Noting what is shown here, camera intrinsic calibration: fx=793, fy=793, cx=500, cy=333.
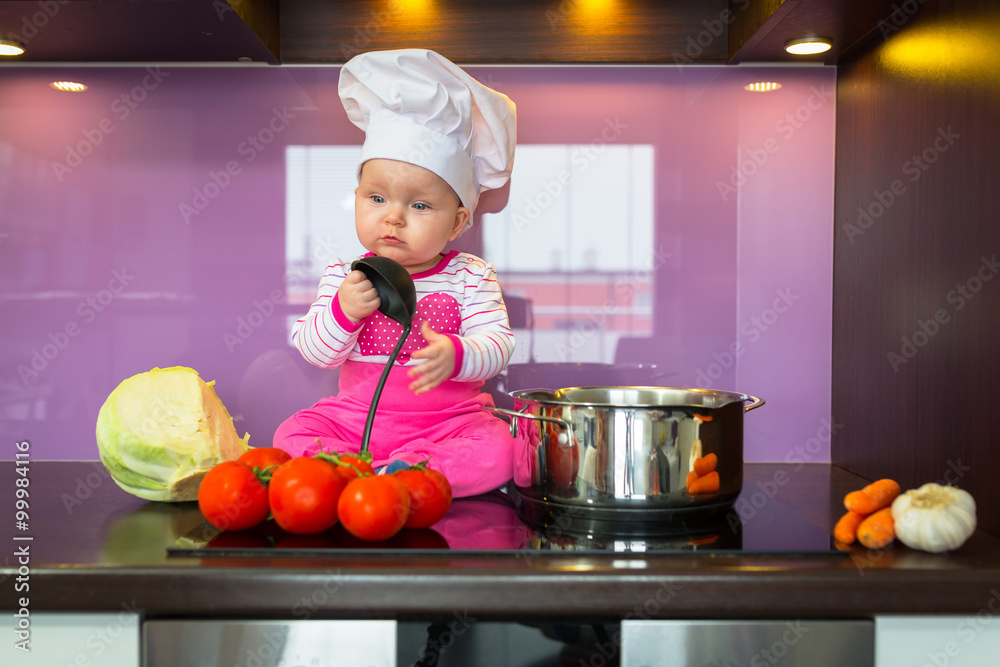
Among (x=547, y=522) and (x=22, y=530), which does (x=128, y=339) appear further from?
(x=547, y=522)

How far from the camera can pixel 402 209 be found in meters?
1.09

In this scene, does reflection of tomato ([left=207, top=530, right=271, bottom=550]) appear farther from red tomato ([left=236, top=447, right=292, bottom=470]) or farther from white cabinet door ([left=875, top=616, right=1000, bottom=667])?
white cabinet door ([left=875, top=616, right=1000, bottom=667])

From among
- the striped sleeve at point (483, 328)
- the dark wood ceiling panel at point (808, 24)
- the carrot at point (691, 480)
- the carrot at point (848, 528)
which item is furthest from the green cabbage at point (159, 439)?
the dark wood ceiling panel at point (808, 24)

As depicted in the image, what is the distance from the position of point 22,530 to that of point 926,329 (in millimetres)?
1072

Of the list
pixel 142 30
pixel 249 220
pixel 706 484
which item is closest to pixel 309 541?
pixel 706 484

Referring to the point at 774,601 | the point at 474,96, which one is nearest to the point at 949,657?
the point at 774,601

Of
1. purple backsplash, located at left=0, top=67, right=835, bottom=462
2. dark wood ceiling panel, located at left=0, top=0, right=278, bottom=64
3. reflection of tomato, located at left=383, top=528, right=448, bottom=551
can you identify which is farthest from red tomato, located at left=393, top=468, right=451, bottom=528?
dark wood ceiling panel, located at left=0, top=0, right=278, bottom=64

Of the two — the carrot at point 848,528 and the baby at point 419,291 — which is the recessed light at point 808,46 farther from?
the carrot at point 848,528

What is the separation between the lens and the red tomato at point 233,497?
31.9 inches

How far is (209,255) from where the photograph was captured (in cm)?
130

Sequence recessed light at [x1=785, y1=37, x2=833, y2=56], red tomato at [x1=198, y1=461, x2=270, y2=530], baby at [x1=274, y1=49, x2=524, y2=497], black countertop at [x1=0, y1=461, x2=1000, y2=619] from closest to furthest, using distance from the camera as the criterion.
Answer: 1. black countertop at [x1=0, y1=461, x2=1000, y2=619]
2. red tomato at [x1=198, y1=461, x2=270, y2=530]
3. baby at [x1=274, y1=49, x2=524, y2=497]
4. recessed light at [x1=785, y1=37, x2=833, y2=56]

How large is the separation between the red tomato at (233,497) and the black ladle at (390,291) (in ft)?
0.46

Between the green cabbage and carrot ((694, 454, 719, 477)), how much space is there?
1.94ft

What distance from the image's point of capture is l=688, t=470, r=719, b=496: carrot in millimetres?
850
